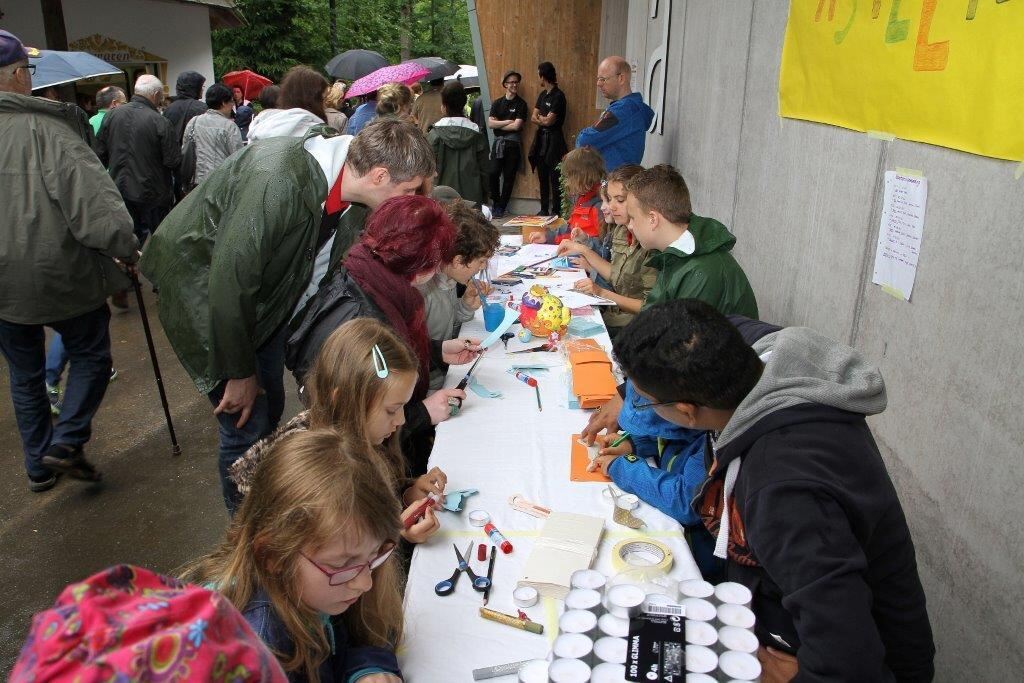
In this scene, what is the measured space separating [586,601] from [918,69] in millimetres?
1921

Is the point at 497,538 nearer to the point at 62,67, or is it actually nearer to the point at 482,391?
the point at 482,391

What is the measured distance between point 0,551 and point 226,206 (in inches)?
78.7

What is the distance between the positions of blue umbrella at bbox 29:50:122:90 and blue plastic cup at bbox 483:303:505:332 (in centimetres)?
381

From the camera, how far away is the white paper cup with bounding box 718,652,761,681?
1.11 meters

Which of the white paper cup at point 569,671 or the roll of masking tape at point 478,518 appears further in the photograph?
the roll of masking tape at point 478,518

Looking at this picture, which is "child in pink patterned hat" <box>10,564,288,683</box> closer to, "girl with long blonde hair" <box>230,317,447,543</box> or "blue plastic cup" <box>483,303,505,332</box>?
"girl with long blonde hair" <box>230,317,447,543</box>

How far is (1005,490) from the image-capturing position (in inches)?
71.7

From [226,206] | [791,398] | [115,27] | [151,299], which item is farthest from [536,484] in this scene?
[115,27]

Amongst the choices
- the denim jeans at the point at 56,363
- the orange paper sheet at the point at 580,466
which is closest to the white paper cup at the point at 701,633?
the orange paper sheet at the point at 580,466

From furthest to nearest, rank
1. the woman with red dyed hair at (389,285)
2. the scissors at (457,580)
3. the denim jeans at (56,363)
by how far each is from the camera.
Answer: the denim jeans at (56,363), the woman with red dyed hair at (389,285), the scissors at (457,580)

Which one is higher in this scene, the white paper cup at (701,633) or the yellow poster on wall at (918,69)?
the yellow poster on wall at (918,69)

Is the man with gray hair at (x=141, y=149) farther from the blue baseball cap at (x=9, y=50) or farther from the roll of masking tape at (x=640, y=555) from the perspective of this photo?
the roll of masking tape at (x=640, y=555)

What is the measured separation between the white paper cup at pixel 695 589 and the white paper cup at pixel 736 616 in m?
0.04

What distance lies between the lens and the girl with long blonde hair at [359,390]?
6.21 feet
